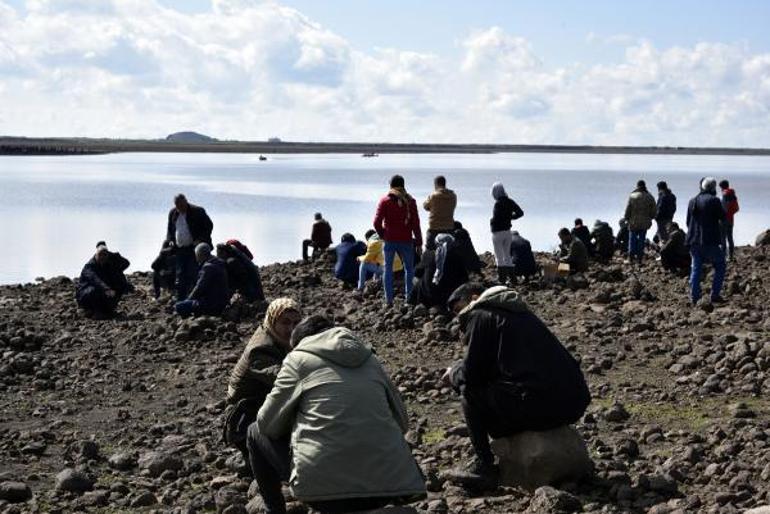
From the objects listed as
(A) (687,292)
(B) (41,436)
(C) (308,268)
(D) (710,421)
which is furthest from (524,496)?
(C) (308,268)

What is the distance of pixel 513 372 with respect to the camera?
7.45 meters

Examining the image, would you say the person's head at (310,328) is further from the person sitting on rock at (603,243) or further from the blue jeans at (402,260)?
the person sitting on rock at (603,243)

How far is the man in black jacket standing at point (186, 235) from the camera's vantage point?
675 inches

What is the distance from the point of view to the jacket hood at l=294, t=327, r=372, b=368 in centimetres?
597

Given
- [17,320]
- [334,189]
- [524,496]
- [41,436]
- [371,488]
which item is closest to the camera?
[371,488]

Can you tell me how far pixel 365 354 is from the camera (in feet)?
19.8

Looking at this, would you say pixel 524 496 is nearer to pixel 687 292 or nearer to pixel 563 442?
pixel 563 442

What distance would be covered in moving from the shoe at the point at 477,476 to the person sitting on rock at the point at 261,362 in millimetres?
1421

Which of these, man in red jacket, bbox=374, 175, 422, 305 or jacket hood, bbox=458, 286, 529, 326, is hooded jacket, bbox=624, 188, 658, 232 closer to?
man in red jacket, bbox=374, 175, 422, 305

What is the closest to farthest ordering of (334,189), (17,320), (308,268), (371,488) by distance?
1. (371,488)
2. (17,320)
3. (308,268)
4. (334,189)

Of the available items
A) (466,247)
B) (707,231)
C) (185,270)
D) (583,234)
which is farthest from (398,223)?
(583,234)

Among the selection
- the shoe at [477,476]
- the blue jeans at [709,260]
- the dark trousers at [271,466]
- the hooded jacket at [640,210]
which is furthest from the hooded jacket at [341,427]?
the hooded jacket at [640,210]

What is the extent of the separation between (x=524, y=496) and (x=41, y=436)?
5042 mm

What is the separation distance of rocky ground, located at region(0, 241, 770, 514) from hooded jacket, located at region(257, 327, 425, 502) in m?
1.33
